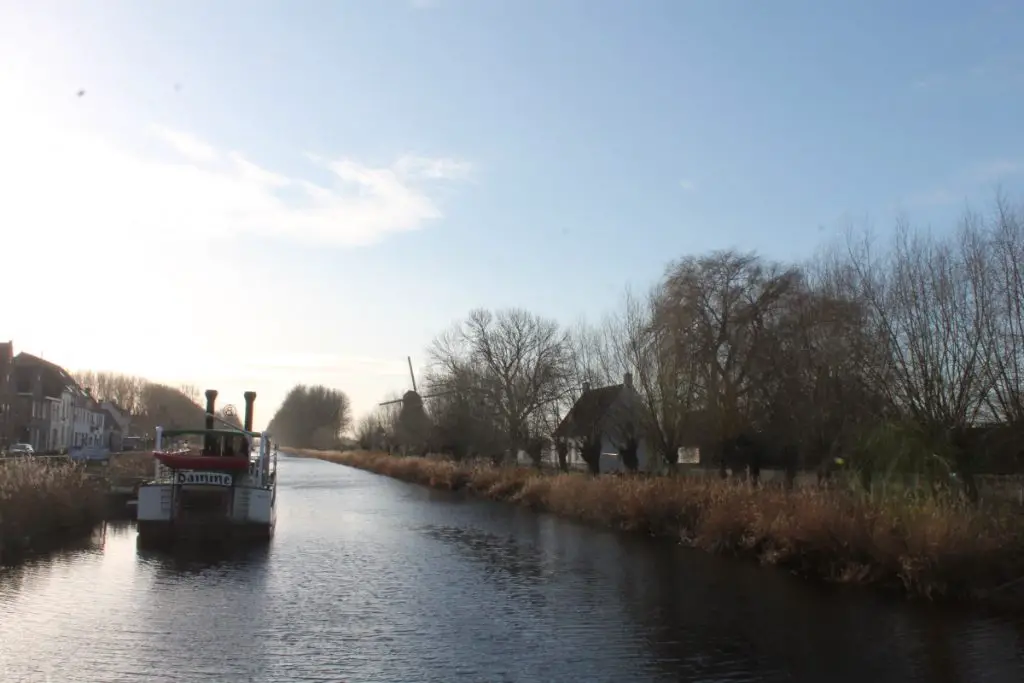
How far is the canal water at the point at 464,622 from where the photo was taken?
1041 centimetres

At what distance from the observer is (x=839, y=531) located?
17.1 m

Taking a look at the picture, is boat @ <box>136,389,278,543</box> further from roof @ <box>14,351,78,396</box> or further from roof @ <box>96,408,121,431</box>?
roof @ <box>96,408,121,431</box>

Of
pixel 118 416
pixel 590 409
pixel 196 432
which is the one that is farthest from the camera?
pixel 118 416

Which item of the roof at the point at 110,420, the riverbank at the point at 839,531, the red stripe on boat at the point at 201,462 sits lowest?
the riverbank at the point at 839,531

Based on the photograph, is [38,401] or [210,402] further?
[38,401]

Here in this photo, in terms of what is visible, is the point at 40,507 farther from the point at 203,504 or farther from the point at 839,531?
the point at 839,531

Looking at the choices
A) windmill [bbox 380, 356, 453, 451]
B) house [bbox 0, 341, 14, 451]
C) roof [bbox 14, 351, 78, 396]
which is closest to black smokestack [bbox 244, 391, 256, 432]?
house [bbox 0, 341, 14, 451]

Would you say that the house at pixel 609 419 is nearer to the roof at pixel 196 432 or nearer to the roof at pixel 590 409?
the roof at pixel 590 409

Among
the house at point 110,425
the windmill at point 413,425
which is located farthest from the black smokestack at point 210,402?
the house at point 110,425

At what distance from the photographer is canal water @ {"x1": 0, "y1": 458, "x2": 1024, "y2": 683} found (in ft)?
34.2

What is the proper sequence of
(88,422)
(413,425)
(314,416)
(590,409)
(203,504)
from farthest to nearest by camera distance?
(314,416), (88,422), (413,425), (590,409), (203,504)

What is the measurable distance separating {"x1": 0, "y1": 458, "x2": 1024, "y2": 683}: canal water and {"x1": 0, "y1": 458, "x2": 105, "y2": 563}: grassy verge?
56.3 inches

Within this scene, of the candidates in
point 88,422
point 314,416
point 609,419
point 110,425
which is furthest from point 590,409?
point 314,416

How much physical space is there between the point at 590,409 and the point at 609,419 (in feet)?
5.33
